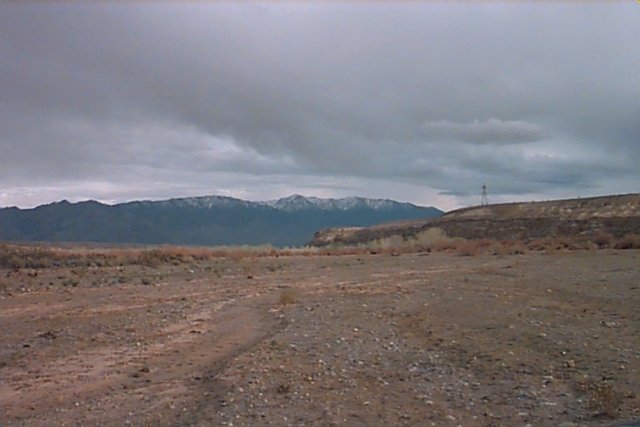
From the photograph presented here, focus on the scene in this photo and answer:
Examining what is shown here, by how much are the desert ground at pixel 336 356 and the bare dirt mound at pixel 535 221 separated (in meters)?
50.5

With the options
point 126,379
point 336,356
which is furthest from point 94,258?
point 336,356

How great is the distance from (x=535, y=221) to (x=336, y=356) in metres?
73.1

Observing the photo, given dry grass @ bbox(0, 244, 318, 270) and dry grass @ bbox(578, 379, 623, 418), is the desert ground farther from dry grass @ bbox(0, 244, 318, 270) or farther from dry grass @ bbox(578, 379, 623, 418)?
dry grass @ bbox(0, 244, 318, 270)

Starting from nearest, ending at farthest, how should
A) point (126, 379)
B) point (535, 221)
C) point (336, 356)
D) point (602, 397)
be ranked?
point (602, 397) < point (126, 379) < point (336, 356) < point (535, 221)

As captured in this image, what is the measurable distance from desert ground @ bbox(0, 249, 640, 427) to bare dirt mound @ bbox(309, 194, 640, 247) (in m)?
50.5

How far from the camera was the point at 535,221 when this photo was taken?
82.1 meters

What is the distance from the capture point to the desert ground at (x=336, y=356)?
9.37 m

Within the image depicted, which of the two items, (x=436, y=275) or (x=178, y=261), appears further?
(x=178, y=261)

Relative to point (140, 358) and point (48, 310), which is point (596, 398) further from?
point (48, 310)

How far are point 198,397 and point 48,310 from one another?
1284 cm

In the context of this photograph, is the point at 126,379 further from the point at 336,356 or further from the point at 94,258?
the point at 94,258

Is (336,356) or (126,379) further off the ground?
(336,356)

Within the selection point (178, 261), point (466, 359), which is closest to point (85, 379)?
point (466, 359)

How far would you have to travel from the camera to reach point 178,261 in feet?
148
